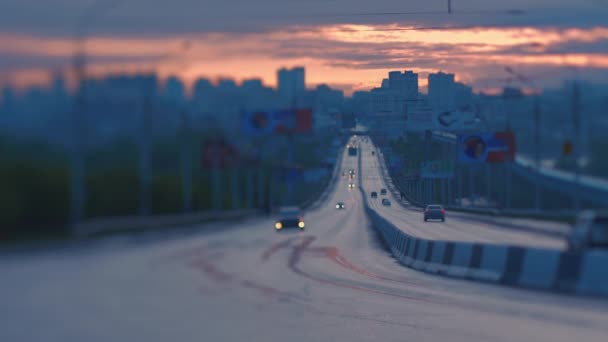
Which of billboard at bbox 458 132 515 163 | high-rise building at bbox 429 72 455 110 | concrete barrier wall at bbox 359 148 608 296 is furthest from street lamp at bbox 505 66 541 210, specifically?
high-rise building at bbox 429 72 455 110

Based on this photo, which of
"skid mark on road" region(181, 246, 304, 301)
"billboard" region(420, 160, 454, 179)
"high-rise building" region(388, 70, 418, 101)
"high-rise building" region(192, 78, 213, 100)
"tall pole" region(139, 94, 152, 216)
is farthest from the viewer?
"billboard" region(420, 160, 454, 179)

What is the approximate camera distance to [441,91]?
5.43m

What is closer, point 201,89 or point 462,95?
point 201,89

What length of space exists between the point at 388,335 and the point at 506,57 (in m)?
3.97

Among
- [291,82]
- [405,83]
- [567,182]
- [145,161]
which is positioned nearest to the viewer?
[567,182]

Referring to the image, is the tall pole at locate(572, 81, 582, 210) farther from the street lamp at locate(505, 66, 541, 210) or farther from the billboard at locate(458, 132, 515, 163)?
the billboard at locate(458, 132, 515, 163)

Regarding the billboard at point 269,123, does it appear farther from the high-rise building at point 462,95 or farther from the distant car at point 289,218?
the high-rise building at point 462,95

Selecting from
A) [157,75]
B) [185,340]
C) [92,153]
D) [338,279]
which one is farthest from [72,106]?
[338,279]

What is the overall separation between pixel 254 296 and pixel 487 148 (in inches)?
204

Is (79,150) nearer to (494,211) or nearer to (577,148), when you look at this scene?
(577,148)

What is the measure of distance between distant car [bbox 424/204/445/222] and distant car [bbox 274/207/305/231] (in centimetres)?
84

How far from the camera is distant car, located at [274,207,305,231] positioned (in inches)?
213

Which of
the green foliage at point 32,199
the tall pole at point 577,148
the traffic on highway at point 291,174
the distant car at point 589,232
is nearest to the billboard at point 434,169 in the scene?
the traffic on highway at point 291,174

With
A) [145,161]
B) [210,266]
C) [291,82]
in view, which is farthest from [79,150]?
[210,266]
